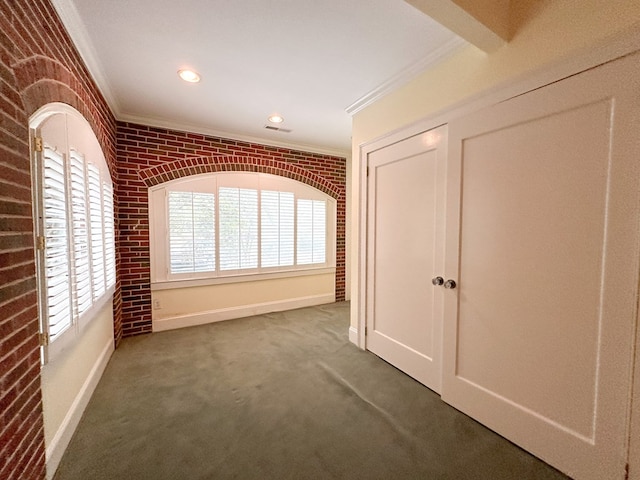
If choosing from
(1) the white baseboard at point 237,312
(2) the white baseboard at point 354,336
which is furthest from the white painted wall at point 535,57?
(1) the white baseboard at point 237,312

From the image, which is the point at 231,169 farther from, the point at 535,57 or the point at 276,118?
the point at 535,57

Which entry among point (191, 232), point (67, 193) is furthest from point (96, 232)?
point (191, 232)

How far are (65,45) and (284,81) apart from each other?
1.43 m

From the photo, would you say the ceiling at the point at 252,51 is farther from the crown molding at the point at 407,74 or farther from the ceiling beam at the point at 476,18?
the ceiling beam at the point at 476,18

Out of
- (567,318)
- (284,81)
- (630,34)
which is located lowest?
(567,318)

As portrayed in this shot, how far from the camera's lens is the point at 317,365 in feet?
8.16

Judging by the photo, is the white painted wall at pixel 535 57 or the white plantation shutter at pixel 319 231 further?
the white plantation shutter at pixel 319 231

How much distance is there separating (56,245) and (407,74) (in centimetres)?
262

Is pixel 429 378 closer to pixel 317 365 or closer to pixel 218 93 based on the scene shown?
pixel 317 365

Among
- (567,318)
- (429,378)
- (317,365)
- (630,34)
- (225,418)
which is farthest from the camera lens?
(317,365)

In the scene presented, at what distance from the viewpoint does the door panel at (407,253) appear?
2035 mm

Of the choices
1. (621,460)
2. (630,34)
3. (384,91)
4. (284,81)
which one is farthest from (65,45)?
(621,460)

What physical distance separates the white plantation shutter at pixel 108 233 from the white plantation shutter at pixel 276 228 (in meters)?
1.75

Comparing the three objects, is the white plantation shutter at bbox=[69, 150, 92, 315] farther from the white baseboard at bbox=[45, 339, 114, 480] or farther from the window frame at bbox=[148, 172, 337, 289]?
the window frame at bbox=[148, 172, 337, 289]
